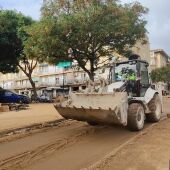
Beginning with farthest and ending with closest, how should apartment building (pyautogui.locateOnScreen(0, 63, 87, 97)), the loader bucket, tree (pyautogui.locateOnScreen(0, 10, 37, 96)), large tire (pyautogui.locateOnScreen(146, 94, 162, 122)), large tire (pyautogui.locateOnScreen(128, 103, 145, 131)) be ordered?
apartment building (pyautogui.locateOnScreen(0, 63, 87, 97))
tree (pyautogui.locateOnScreen(0, 10, 37, 96))
large tire (pyautogui.locateOnScreen(146, 94, 162, 122))
large tire (pyautogui.locateOnScreen(128, 103, 145, 131))
the loader bucket

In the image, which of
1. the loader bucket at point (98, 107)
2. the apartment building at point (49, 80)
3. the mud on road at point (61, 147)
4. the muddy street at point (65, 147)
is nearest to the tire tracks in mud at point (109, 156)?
the muddy street at point (65, 147)

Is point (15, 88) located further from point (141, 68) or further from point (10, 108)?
point (141, 68)

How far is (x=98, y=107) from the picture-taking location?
1183 centimetres

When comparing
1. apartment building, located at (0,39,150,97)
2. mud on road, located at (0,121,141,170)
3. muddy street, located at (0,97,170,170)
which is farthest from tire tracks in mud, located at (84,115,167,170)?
apartment building, located at (0,39,150,97)

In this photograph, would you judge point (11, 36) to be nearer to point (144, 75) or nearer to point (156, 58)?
point (144, 75)

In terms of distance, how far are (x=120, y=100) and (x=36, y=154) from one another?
3565mm

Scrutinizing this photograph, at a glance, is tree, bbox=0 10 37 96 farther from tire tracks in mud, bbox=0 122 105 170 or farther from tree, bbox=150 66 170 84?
tree, bbox=150 66 170 84

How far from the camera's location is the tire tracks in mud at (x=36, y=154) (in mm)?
8621

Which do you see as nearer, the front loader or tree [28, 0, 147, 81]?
the front loader

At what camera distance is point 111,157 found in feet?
29.5

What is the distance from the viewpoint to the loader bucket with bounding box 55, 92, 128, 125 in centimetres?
1155

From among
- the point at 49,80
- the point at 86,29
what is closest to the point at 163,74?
the point at 49,80

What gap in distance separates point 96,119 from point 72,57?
1805 centimetres

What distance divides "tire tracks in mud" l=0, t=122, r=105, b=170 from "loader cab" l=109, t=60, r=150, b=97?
3.24 meters
